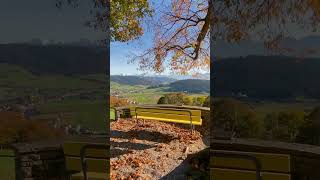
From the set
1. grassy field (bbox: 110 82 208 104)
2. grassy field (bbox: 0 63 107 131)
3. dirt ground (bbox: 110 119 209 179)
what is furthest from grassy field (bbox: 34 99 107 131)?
grassy field (bbox: 110 82 208 104)

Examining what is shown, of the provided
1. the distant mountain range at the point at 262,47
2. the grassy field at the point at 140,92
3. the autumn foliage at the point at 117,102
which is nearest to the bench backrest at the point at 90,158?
the distant mountain range at the point at 262,47

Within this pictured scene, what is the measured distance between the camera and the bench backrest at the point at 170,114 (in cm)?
878

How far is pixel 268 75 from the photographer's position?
14.4 feet

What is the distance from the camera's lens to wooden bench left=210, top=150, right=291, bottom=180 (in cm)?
439

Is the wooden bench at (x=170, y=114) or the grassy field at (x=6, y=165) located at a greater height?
the wooden bench at (x=170, y=114)

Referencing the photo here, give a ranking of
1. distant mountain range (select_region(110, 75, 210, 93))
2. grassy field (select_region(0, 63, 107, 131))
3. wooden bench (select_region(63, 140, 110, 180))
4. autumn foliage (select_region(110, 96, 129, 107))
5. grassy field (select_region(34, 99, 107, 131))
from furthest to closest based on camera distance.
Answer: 1. autumn foliage (select_region(110, 96, 129, 107))
2. distant mountain range (select_region(110, 75, 210, 93))
3. wooden bench (select_region(63, 140, 110, 180))
4. grassy field (select_region(34, 99, 107, 131))
5. grassy field (select_region(0, 63, 107, 131))

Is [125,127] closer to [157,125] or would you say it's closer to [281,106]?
[157,125]

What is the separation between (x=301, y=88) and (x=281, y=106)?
0.24 metres

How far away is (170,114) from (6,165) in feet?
14.4

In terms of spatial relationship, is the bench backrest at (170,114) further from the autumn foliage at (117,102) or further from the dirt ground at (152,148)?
the autumn foliage at (117,102)

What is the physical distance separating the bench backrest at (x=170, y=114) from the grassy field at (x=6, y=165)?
4178 mm

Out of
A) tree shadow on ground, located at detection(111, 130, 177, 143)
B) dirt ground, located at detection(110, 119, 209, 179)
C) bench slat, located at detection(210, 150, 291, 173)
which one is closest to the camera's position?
bench slat, located at detection(210, 150, 291, 173)

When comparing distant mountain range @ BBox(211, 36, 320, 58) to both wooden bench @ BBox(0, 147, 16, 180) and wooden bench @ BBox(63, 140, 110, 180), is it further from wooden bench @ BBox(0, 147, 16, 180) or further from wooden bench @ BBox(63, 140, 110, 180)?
wooden bench @ BBox(0, 147, 16, 180)

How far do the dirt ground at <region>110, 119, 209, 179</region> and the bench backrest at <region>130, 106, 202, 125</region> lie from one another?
0.48 meters
